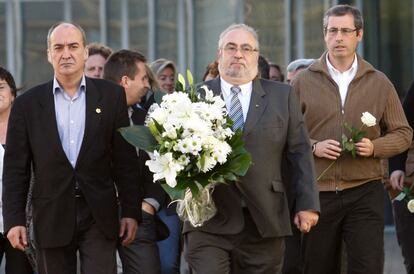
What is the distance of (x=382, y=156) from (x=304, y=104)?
2.31 feet

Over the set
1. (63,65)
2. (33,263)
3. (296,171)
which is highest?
(63,65)

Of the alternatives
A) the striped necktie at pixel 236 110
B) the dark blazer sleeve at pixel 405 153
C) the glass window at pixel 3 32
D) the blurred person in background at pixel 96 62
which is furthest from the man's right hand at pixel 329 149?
the glass window at pixel 3 32

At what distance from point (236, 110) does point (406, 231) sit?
2.27 meters

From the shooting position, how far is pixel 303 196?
26.7 feet

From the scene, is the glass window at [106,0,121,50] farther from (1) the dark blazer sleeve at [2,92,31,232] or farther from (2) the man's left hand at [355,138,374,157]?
(1) the dark blazer sleeve at [2,92,31,232]

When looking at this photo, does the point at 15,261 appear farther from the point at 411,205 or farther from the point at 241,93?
the point at 411,205

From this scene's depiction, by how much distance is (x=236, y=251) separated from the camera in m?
8.07

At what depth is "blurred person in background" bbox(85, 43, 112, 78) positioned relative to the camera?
10.8 m

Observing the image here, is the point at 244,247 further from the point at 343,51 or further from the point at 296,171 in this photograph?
the point at 343,51

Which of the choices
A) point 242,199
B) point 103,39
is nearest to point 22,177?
point 242,199

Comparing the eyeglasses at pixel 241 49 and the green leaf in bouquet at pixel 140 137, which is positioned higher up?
the eyeglasses at pixel 241 49

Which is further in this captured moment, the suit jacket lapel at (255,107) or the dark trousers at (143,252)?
the dark trousers at (143,252)

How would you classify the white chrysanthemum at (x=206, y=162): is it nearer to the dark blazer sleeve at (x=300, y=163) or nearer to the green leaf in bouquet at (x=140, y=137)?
the green leaf in bouquet at (x=140, y=137)

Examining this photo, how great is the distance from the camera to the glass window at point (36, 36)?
15.4 m
